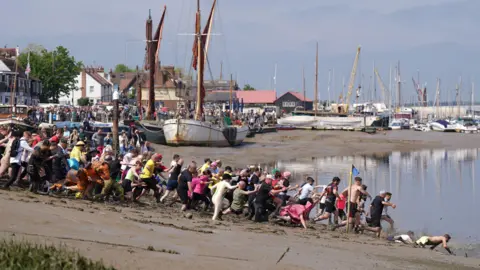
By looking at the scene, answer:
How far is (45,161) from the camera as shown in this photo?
19.2 metres

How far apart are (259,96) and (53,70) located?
52.2 meters

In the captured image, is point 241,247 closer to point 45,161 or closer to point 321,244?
point 321,244

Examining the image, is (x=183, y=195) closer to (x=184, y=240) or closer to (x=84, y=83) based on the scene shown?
(x=184, y=240)

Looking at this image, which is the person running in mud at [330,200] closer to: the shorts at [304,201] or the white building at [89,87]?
the shorts at [304,201]

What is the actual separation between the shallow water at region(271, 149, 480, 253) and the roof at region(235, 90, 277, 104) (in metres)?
77.3

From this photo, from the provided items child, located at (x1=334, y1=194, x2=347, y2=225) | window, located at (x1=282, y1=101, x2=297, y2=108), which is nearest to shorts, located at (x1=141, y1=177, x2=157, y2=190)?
child, located at (x1=334, y1=194, x2=347, y2=225)

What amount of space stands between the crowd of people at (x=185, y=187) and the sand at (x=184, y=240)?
553 millimetres

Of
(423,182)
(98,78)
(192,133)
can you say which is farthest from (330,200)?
(98,78)

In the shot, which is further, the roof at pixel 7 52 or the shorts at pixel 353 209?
the roof at pixel 7 52

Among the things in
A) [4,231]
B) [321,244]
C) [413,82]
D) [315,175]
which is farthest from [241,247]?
[413,82]

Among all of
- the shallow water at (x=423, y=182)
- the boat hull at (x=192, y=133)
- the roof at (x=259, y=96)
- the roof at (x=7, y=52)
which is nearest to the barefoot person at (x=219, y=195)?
the shallow water at (x=423, y=182)

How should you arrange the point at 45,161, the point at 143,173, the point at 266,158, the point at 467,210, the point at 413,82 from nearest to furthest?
1. the point at 45,161
2. the point at 143,173
3. the point at 467,210
4. the point at 266,158
5. the point at 413,82

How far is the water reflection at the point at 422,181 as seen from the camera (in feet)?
80.6

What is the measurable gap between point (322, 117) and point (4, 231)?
82898 millimetres
